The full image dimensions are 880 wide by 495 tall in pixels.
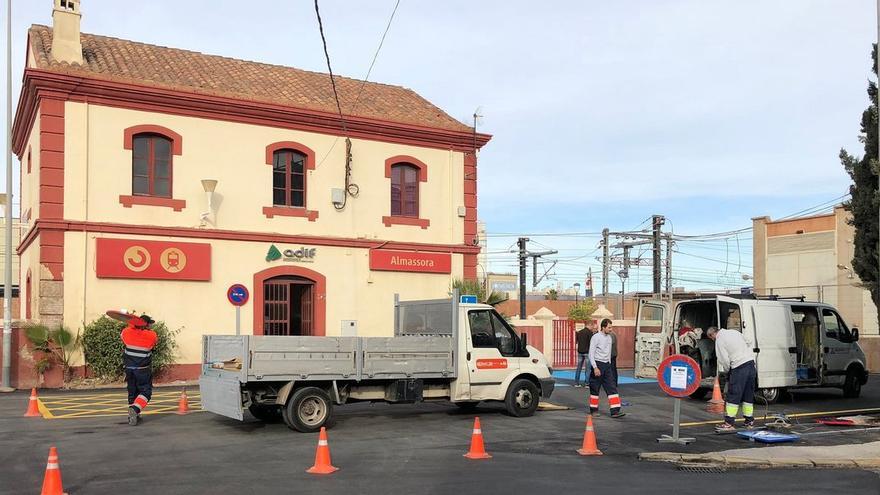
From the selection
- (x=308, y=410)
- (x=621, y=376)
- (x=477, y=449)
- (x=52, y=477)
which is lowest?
(x=621, y=376)

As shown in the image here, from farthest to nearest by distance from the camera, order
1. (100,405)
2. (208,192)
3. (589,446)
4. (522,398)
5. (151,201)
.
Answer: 1. (208,192)
2. (151,201)
3. (100,405)
4. (522,398)
5. (589,446)

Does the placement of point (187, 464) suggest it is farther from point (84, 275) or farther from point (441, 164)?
point (441, 164)

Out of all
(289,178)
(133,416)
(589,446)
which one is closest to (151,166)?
(289,178)

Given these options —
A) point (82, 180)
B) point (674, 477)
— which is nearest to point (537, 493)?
point (674, 477)

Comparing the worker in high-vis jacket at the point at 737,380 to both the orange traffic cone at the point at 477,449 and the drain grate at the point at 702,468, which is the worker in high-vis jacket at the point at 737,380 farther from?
the orange traffic cone at the point at 477,449

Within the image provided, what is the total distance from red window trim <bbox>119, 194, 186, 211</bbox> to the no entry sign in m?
14.4

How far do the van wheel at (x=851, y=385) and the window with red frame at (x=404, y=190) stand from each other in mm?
12524

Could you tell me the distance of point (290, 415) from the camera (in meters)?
12.7

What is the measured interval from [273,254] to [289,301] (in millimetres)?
1437

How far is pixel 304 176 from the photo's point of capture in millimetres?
23844

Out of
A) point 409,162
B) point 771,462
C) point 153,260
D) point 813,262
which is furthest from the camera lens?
point 813,262

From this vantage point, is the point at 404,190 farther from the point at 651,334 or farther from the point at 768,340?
the point at 768,340

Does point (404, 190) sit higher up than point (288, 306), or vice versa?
point (404, 190)

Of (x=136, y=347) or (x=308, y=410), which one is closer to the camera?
(x=308, y=410)
